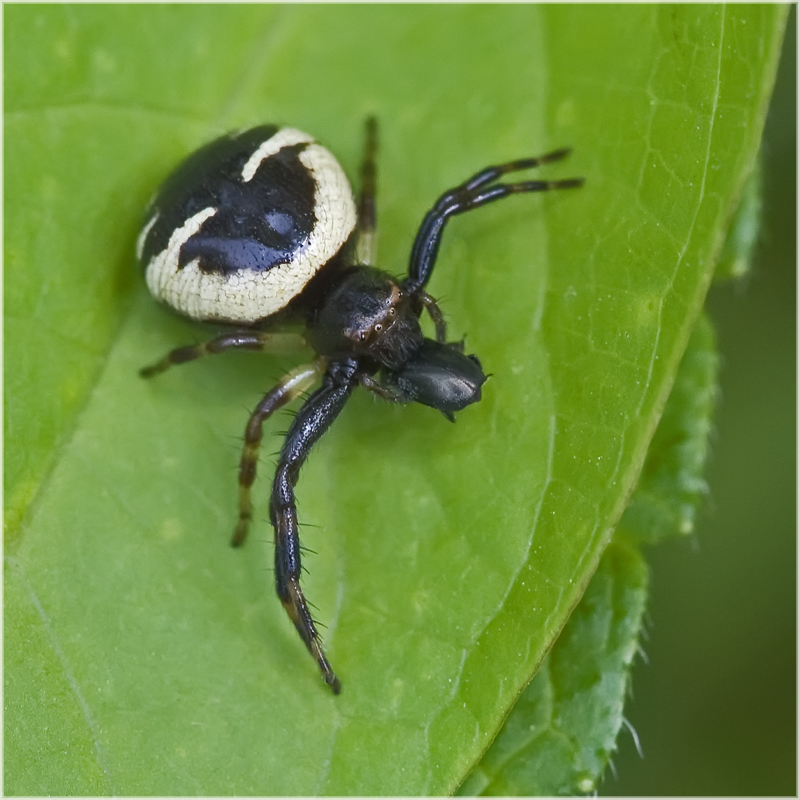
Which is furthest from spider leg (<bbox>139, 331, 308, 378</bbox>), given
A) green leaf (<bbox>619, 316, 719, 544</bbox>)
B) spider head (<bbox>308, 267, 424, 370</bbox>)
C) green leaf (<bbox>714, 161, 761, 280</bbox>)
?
green leaf (<bbox>714, 161, 761, 280</bbox>)

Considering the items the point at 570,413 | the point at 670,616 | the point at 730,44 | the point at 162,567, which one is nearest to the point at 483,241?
the point at 570,413

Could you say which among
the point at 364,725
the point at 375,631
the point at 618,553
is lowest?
the point at 364,725

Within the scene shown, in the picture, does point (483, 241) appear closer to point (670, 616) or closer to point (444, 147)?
point (444, 147)

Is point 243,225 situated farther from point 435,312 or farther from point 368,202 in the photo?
point 435,312

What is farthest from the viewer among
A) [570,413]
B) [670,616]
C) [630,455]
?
[670,616]

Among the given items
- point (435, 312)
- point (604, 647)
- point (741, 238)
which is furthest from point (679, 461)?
point (435, 312)

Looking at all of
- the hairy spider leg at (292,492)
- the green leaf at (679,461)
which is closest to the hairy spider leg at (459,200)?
the hairy spider leg at (292,492)

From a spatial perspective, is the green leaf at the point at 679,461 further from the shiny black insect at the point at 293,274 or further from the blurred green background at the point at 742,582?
the blurred green background at the point at 742,582
